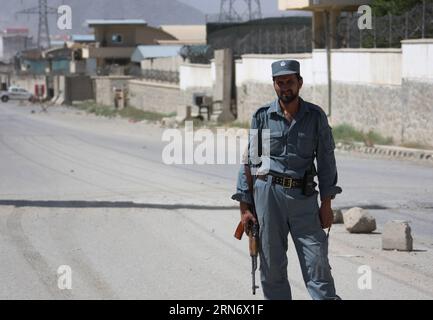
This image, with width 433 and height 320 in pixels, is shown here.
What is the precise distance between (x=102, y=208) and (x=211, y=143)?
16.3 meters

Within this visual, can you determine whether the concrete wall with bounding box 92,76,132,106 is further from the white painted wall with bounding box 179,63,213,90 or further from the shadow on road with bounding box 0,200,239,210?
the shadow on road with bounding box 0,200,239,210

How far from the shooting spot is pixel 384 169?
19.6m

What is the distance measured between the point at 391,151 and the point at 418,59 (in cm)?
246

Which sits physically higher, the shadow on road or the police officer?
the police officer

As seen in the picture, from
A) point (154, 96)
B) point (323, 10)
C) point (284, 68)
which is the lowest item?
point (154, 96)

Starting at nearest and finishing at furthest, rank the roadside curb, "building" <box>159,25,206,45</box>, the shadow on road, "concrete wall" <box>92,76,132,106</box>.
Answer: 1. the shadow on road
2. the roadside curb
3. "concrete wall" <box>92,76,132,106</box>
4. "building" <box>159,25,206,45</box>

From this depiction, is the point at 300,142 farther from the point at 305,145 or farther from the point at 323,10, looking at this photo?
the point at 323,10

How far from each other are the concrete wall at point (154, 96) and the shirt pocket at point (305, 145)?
43.1 meters

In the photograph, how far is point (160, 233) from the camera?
1080cm

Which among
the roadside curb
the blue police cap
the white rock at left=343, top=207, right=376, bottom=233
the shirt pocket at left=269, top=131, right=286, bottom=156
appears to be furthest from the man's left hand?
the roadside curb

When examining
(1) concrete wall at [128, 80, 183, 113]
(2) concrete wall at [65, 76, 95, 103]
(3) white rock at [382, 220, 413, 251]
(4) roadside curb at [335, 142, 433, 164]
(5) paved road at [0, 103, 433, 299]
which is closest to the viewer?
(5) paved road at [0, 103, 433, 299]

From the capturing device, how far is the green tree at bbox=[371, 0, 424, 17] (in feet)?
102

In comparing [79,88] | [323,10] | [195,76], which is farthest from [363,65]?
[79,88]

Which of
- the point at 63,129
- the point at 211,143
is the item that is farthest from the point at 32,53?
the point at 211,143
